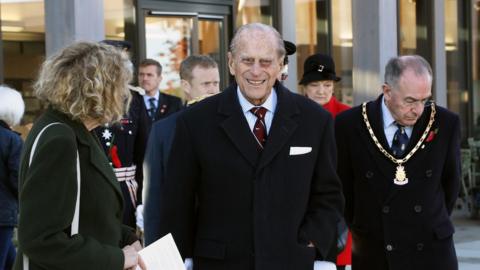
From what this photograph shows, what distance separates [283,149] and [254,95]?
26cm

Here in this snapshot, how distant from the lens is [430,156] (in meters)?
4.64

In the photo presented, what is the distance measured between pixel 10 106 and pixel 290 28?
648 centimetres

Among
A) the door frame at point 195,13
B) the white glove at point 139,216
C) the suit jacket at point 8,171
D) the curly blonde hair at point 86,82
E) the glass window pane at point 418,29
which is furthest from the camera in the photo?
the glass window pane at point 418,29

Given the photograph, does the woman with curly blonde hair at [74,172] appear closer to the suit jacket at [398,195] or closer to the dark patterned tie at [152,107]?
the suit jacket at [398,195]

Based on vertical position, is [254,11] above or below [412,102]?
above

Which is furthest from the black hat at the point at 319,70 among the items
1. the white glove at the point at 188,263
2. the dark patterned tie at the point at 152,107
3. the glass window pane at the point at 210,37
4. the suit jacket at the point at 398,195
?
the glass window pane at the point at 210,37

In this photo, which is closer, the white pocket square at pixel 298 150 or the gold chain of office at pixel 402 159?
the white pocket square at pixel 298 150

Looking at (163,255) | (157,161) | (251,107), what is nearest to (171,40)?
(157,161)

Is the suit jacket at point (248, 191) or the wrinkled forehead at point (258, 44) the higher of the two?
the wrinkled forehead at point (258, 44)

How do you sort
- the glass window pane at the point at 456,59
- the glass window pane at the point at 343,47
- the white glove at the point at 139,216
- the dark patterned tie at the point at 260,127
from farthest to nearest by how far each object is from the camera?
the glass window pane at the point at 456,59
the glass window pane at the point at 343,47
the white glove at the point at 139,216
the dark patterned tie at the point at 260,127

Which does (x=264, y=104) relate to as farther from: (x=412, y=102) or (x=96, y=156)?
(x=412, y=102)

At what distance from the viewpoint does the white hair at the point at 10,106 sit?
267 inches

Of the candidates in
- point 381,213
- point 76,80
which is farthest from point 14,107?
point 76,80

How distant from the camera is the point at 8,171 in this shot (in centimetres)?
667
